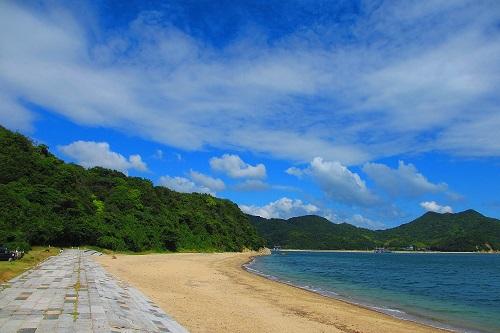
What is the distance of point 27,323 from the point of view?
11.0 metres

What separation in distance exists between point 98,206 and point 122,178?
26.2m

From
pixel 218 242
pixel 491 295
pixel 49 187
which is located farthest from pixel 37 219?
pixel 218 242

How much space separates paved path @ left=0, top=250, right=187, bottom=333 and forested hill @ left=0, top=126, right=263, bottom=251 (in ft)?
82.1

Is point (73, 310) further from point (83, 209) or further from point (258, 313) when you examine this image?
point (83, 209)

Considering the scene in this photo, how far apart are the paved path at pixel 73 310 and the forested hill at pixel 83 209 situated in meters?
25.0

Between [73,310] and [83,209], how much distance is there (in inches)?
2122

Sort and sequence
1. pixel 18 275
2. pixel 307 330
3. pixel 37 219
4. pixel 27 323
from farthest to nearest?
1. pixel 37 219
2. pixel 18 275
3. pixel 307 330
4. pixel 27 323

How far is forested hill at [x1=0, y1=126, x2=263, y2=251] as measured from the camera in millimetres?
49969

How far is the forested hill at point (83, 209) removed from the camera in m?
50.0

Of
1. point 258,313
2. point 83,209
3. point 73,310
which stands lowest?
point 258,313

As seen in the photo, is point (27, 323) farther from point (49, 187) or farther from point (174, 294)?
point (49, 187)

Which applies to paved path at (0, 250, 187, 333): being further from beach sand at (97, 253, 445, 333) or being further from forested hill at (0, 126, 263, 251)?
forested hill at (0, 126, 263, 251)

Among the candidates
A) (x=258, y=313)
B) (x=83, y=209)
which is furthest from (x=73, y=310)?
(x=83, y=209)

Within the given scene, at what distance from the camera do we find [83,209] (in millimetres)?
63094
